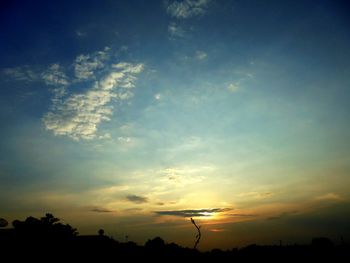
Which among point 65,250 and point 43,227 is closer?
point 65,250

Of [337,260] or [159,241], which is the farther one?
[159,241]

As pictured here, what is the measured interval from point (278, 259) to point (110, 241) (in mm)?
22875

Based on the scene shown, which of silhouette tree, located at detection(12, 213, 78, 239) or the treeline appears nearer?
the treeline

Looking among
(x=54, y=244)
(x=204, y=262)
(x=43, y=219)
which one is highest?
(x=43, y=219)

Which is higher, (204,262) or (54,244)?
(54,244)

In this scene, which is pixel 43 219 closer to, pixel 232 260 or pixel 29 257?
pixel 29 257

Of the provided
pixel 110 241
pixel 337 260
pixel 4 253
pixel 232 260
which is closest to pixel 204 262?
pixel 232 260

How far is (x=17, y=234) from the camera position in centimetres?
3612

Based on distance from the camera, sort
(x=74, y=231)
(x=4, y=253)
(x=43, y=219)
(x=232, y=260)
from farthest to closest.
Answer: (x=74, y=231)
(x=43, y=219)
(x=232, y=260)
(x=4, y=253)

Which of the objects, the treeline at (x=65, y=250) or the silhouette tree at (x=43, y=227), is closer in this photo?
the treeline at (x=65, y=250)

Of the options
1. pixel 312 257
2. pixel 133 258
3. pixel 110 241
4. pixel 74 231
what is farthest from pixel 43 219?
pixel 312 257

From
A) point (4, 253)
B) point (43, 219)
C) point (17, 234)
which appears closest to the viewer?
point (4, 253)

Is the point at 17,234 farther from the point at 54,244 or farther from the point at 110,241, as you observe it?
the point at 110,241

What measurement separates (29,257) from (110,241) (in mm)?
12291
